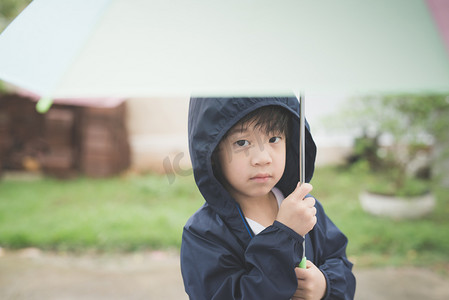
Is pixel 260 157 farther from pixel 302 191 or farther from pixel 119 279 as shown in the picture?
pixel 119 279

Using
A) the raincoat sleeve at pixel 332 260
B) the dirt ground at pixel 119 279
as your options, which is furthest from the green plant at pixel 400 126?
the raincoat sleeve at pixel 332 260

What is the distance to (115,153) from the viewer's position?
610 centimetres

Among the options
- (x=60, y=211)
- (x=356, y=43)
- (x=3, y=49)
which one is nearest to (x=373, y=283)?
(x=356, y=43)

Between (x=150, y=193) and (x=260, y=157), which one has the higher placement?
(x=260, y=157)

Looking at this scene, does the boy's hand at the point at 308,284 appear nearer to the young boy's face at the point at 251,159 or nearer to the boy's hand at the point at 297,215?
the boy's hand at the point at 297,215

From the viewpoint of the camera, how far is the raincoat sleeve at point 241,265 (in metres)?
1.06

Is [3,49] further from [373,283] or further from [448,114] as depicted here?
[448,114]

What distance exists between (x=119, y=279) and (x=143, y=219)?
1.12 meters

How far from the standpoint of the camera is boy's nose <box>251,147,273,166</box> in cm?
112

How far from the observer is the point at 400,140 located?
4516 mm

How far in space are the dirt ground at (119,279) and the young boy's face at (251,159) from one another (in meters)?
2.21

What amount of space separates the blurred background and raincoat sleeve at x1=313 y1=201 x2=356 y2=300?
81 centimetres

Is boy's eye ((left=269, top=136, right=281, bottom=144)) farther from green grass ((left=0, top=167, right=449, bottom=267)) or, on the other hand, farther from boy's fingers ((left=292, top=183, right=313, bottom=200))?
green grass ((left=0, top=167, right=449, bottom=267))

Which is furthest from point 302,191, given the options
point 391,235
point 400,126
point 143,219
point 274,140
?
point 400,126
